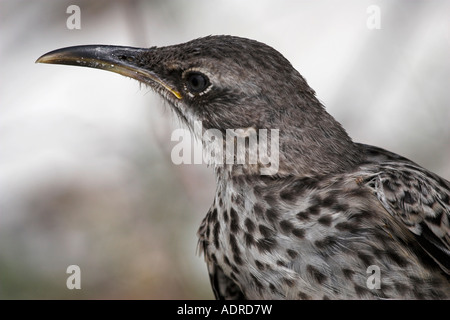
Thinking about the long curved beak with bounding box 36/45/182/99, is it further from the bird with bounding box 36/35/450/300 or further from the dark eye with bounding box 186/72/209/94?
the dark eye with bounding box 186/72/209/94

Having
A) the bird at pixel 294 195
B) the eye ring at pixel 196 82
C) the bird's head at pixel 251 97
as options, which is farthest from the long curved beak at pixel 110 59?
the eye ring at pixel 196 82

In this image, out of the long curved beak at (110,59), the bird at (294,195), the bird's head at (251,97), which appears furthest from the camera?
the long curved beak at (110,59)

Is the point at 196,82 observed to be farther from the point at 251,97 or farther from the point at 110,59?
the point at 110,59

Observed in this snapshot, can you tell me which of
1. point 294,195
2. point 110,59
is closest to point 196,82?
point 110,59

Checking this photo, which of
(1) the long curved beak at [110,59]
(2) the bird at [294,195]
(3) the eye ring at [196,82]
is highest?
(1) the long curved beak at [110,59]

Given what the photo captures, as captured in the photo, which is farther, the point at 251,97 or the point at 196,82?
the point at 196,82

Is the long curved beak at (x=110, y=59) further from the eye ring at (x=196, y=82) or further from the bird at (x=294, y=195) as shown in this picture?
the eye ring at (x=196, y=82)

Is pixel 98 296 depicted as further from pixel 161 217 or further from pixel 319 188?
pixel 319 188
